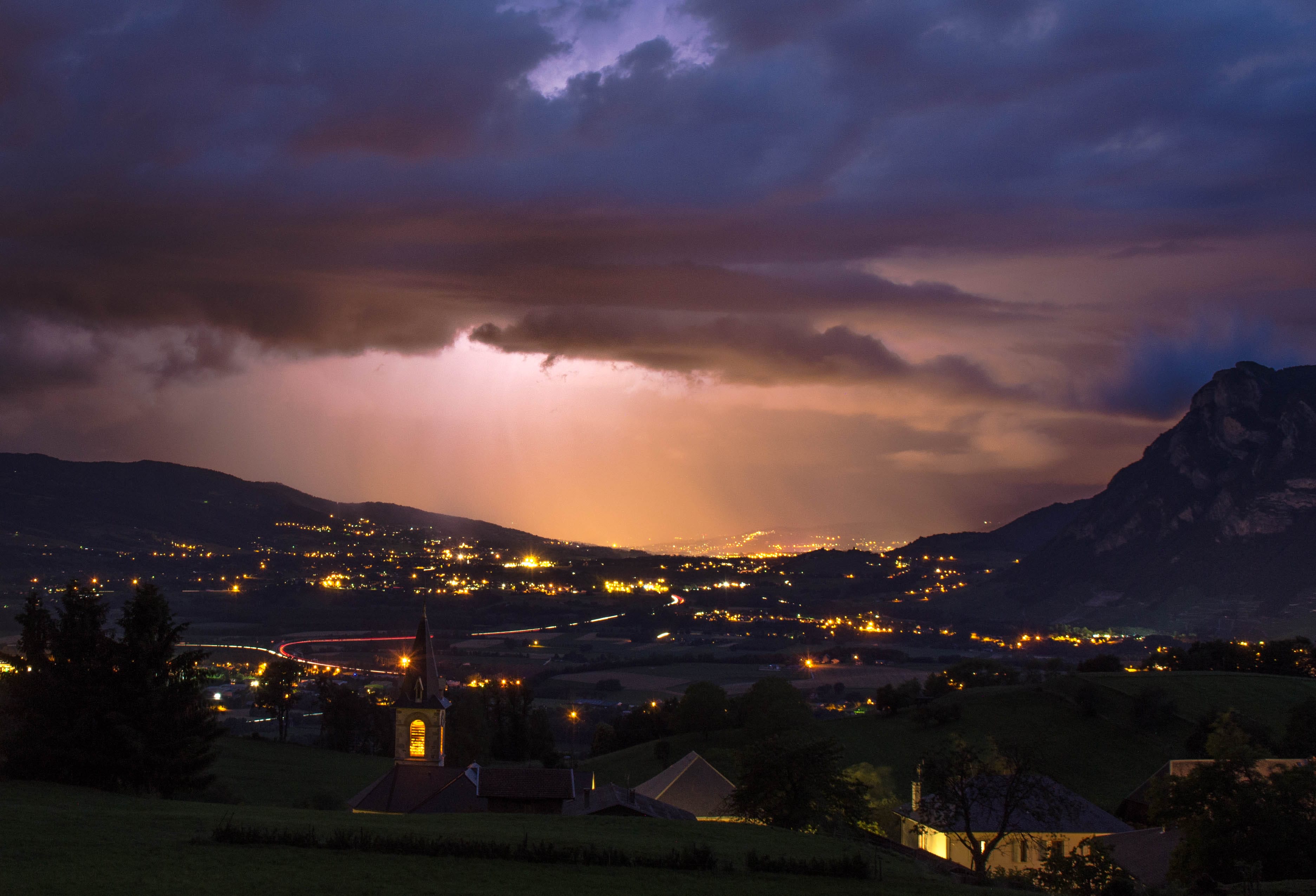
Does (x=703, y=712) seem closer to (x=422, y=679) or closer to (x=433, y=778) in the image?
(x=422, y=679)

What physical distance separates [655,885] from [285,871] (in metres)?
10.3

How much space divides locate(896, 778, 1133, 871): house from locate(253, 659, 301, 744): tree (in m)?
76.6

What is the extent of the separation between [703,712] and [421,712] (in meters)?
48.7

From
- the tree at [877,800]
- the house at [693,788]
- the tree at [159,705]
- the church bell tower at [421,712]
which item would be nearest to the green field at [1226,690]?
the tree at [877,800]

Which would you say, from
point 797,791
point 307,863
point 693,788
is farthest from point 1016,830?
point 307,863

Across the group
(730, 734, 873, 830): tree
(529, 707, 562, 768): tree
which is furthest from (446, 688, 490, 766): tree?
(730, 734, 873, 830): tree

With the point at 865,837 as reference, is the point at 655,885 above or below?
above

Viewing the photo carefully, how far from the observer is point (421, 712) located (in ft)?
242

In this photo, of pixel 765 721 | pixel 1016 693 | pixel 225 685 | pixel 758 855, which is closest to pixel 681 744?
pixel 765 721

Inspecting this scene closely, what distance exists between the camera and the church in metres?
58.7

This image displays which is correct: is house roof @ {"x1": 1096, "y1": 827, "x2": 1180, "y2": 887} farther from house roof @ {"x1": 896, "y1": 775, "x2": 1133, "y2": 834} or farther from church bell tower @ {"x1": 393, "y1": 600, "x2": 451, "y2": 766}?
church bell tower @ {"x1": 393, "y1": 600, "x2": 451, "y2": 766}

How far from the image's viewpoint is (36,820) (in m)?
34.7

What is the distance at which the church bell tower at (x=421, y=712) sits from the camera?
240 ft

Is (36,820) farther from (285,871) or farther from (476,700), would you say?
(476,700)
